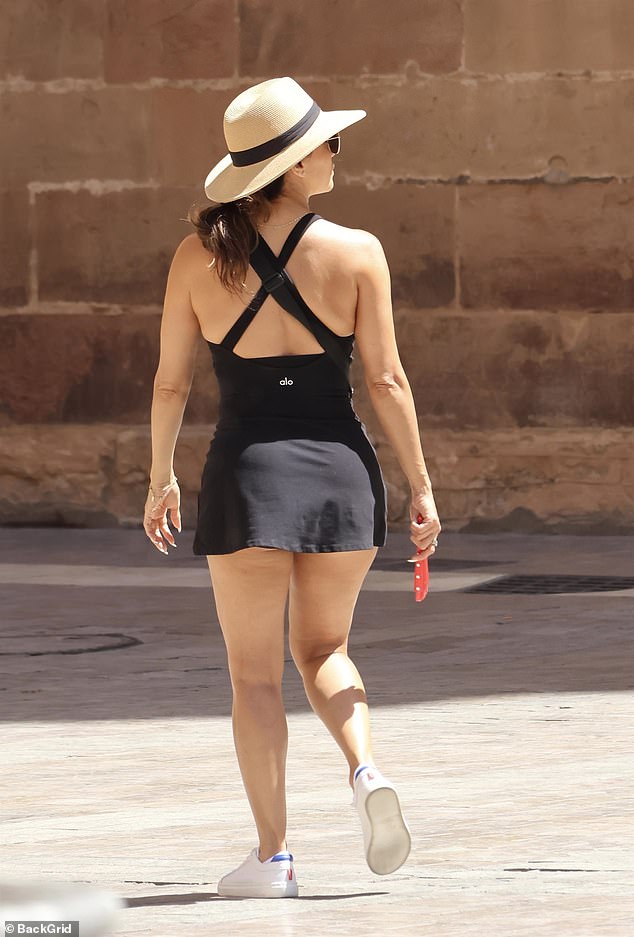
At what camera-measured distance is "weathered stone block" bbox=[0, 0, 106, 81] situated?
14891mm

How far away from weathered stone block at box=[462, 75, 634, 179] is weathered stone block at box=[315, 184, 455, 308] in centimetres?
35

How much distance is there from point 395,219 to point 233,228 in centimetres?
918

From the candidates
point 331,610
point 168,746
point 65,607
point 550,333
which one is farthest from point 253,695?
point 550,333

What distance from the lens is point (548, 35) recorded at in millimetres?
Answer: 14250

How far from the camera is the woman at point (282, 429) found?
17.6ft

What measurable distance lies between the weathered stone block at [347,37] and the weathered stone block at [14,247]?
1.75 metres

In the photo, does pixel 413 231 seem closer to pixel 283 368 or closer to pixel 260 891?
pixel 283 368

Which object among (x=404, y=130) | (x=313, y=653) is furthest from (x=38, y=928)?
(x=404, y=130)

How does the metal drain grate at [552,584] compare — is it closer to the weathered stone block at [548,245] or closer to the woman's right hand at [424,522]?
the weathered stone block at [548,245]

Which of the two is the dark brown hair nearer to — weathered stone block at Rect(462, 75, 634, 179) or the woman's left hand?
the woman's left hand

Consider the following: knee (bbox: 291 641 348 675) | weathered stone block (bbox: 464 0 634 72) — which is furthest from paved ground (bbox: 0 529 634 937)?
weathered stone block (bbox: 464 0 634 72)

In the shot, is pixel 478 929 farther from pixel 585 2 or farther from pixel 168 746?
pixel 585 2

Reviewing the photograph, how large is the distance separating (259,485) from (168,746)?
7.45ft

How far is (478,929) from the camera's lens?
15.7ft
